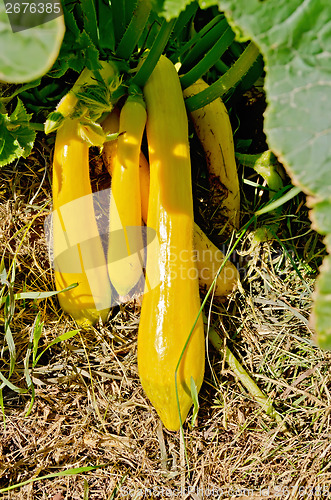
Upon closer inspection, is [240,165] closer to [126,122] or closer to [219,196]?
[219,196]

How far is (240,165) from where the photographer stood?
1.82m

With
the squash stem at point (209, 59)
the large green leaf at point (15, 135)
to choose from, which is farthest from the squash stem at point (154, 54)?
the large green leaf at point (15, 135)

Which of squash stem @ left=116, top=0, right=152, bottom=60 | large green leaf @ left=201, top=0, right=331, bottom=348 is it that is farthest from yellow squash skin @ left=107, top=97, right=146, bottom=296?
large green leaf @ left=201, top=0, right=331, bottom=348

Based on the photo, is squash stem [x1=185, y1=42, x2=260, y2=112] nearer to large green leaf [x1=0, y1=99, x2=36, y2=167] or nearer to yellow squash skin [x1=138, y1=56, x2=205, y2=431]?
yellow squash skin [x1=138, y1=56, x2=205, y2=431]

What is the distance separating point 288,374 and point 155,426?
50 cm

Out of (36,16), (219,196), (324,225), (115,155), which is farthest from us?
(219,196)

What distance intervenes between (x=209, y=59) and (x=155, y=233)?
567 mm

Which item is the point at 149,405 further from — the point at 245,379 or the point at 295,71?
the point at 295,71

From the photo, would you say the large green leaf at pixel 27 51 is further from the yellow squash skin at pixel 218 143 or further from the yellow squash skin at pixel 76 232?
the yellow squash skin at pixel 218 143

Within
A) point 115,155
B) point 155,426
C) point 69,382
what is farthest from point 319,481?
point 115,155

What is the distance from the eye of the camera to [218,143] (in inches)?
65.8

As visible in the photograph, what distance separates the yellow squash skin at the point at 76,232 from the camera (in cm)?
152

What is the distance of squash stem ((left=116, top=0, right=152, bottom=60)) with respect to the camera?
1.38 m

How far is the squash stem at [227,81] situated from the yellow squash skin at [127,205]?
18 cm
